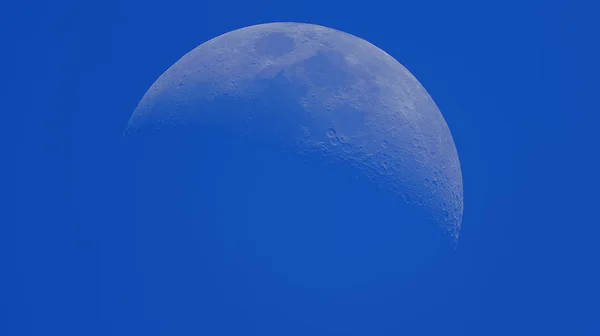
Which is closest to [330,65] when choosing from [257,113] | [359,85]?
[359,85]

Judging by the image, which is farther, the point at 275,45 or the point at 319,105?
the point at 275,45

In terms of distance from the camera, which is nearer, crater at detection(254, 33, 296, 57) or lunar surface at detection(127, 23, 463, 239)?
lunar surface at detection(127, 23, 463, 239)

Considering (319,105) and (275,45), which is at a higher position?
(275,45)

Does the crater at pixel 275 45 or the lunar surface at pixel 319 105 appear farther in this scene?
the crater at pixel 275 45

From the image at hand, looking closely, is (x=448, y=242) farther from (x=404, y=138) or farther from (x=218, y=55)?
(x=218, y=55)
